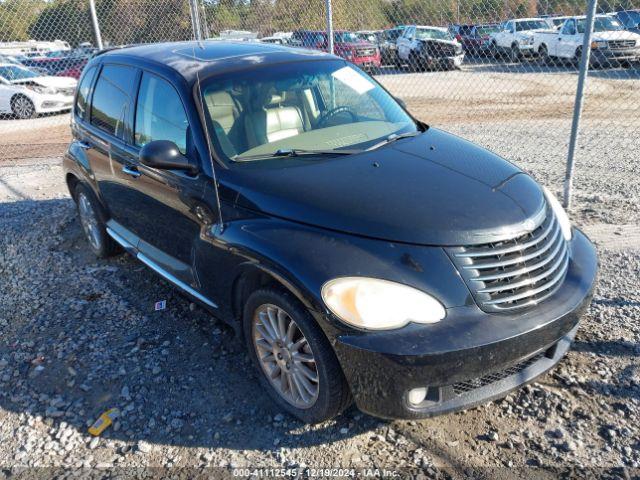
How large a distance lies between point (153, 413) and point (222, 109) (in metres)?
1.82

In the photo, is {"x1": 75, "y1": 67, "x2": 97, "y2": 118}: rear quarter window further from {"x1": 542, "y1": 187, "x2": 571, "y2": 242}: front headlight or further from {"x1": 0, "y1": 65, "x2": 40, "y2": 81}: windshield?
{"x1": 0, "y1": 65, "x2": 40, "y2": 81}: windshield

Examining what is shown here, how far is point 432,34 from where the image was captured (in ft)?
67.8

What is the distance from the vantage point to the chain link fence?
302 inches

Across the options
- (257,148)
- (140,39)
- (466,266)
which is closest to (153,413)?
(257,148)

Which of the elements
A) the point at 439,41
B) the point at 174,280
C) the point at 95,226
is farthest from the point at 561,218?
the point at 439,41

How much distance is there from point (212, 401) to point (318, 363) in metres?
0.87

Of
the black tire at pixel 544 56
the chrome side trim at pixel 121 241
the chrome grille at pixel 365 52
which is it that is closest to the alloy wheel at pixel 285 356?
the chrome side trim at pixel 121 241

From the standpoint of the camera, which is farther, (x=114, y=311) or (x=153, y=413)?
(x=114, y=311)

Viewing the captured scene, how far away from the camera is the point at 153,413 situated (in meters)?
3.02

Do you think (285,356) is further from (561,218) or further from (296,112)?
(561,218)

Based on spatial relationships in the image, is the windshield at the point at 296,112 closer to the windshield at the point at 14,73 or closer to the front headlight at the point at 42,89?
the front headlight at the point at 42,89

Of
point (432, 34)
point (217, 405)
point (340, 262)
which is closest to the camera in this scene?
point (340, 262)

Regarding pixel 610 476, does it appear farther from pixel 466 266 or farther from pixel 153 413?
pixel 153 413

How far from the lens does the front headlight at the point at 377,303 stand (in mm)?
2367
